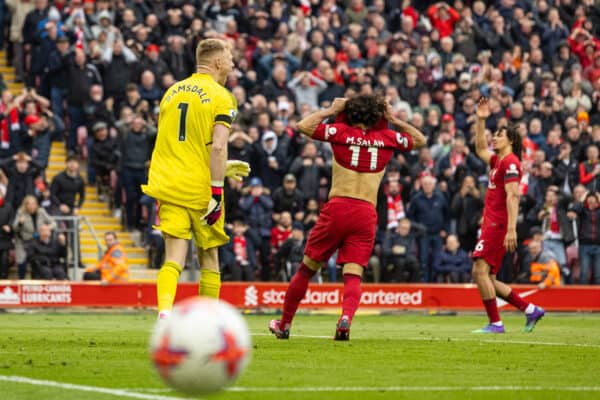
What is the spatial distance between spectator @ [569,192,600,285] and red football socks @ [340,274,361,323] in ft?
42.7

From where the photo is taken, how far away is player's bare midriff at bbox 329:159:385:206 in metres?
12.9

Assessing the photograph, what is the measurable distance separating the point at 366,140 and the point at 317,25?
16759 millimetres

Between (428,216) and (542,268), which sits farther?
(428,216)

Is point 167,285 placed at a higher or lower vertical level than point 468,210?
lower

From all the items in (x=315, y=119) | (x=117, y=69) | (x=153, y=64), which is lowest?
(x=315, y=119)

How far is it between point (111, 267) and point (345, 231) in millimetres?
10580

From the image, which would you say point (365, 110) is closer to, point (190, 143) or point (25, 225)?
point (190, 143)

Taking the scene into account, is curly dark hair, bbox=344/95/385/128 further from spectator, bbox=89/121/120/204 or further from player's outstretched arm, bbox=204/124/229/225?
spectator, bbox=89/121/120/204

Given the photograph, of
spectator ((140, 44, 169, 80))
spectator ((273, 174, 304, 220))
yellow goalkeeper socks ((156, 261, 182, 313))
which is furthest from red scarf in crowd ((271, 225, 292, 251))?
yellow goalkeeper socks ((156, 261, 182, 313))

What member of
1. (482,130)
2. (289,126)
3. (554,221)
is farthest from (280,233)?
(482,130)

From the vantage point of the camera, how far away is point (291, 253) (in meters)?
24.4

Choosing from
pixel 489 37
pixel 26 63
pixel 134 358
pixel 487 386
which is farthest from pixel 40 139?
pixel 487 386

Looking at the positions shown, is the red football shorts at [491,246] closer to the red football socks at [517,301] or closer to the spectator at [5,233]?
the red football socks at [517,301]

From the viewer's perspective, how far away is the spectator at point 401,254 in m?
24.9
